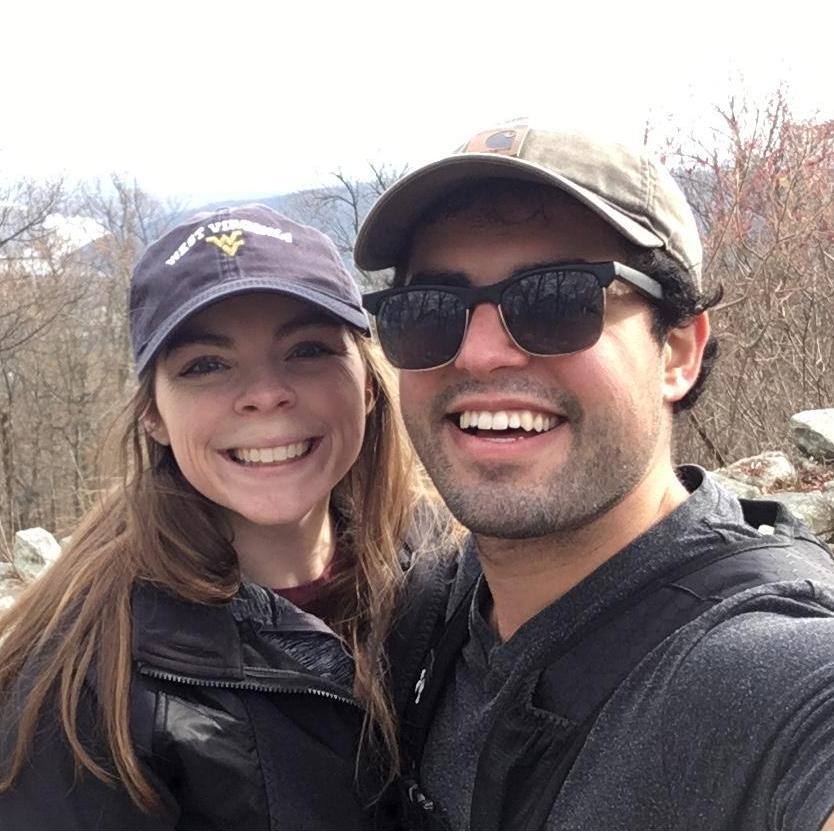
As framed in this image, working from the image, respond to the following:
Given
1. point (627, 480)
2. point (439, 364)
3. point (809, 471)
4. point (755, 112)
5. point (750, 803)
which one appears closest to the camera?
point (750, 803)

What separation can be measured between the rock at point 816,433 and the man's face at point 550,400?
803 centimetres

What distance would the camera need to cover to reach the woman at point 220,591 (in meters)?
1.62

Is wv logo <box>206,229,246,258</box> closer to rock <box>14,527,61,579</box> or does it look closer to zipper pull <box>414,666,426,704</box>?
zipper pull <box>414,666,426,704</box>

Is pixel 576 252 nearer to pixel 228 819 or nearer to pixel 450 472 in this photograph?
pixel 450 472

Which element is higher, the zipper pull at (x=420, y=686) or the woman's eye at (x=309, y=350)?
the woman's eye at (x=309, y=350)

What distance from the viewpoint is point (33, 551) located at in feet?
40.2

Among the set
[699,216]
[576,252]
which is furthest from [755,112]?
[576,252]

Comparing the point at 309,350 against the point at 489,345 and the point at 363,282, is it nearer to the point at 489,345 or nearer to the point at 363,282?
the point at 489,345

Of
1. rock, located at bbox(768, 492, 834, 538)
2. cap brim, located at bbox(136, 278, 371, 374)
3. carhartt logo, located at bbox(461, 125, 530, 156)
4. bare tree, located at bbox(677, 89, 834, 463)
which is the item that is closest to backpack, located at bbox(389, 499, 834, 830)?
carhartt logo, located at bbox(461, 125, 530, 156)

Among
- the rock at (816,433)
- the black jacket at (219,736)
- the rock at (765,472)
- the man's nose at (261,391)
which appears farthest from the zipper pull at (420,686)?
the rock at (816,433)

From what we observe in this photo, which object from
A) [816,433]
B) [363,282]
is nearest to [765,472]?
[816,433]

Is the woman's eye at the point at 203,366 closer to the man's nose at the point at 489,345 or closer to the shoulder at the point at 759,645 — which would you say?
the man's nose at the point at 489,345

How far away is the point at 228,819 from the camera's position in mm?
1665

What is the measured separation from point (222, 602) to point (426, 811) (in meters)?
0.62
